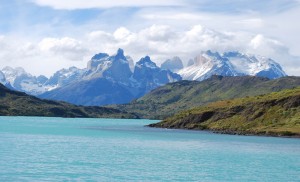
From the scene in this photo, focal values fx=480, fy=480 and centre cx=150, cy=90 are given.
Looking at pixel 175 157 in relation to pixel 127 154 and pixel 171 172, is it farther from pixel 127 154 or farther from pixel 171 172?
pixel 171 172

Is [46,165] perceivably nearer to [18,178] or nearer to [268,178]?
[18,178]

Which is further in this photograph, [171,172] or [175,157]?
[175,157]

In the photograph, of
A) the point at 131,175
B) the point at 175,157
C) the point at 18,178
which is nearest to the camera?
the point at 18,178

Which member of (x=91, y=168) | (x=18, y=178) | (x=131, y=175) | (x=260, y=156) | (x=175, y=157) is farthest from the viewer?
(x=260, y=156)

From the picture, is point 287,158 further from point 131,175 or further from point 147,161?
point 131,175

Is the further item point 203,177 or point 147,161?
point 147,161

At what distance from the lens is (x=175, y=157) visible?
12319cm

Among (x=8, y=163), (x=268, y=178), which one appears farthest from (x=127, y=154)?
(x=268, y=178)

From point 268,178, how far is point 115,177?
2981cm

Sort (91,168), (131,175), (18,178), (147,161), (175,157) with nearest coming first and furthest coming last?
(18,178) < (131,175) < (91,168) < (147,161) < (175,157)

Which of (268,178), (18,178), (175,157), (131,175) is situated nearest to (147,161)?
(175,157)

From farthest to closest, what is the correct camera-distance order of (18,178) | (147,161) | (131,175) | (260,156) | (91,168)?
(260,156) < (147,161) < (91,168) < (131,175) < (18,178)

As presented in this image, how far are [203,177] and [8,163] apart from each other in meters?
41.1

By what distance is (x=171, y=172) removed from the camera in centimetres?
Answer: 9588
